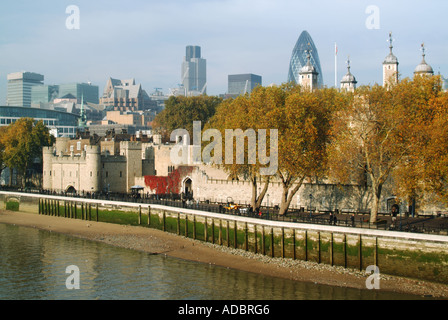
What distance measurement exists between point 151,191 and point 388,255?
1642 inches

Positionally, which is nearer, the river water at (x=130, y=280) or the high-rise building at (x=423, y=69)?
the river water at (x=130, y=280)

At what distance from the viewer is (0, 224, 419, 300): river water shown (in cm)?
3572

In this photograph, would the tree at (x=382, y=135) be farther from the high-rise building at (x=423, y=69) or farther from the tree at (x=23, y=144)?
the tree at (x=23, y=144)

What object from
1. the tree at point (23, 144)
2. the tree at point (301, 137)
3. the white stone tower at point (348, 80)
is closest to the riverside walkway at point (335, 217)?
the tree at point (301, 137)

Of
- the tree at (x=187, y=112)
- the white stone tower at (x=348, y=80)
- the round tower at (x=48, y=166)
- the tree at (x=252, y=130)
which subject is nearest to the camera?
the tree at (x=252, y=130)

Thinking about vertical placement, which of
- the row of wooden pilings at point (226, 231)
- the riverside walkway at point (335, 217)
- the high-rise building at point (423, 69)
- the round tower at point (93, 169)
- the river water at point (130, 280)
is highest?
the high-rise building at point (423, 69)

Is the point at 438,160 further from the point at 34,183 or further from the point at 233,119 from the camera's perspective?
the point at 34,183

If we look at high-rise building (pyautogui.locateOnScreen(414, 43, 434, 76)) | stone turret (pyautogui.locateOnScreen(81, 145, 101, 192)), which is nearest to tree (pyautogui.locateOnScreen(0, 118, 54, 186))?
stone turret (pyautogui.locateOnScreen(81, 145, 101, 192))

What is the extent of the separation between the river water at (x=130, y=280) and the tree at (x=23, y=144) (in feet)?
137

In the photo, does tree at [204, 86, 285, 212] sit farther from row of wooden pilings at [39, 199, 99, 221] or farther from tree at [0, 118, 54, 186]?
tree at [0, 118, 54, 186]

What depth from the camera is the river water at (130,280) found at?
117ft

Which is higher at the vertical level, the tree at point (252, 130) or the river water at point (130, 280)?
the tree at point (252, 130)

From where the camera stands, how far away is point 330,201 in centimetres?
5634

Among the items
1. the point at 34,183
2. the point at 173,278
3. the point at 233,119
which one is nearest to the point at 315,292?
the point at 173,278
